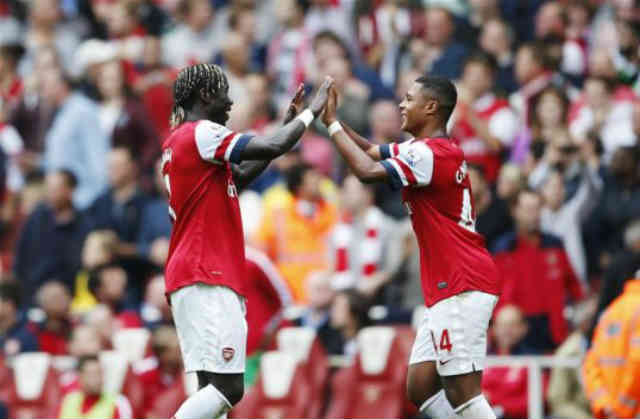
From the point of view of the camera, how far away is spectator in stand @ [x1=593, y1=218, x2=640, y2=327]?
12406 millimetres

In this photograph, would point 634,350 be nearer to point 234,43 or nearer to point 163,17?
point 234,43

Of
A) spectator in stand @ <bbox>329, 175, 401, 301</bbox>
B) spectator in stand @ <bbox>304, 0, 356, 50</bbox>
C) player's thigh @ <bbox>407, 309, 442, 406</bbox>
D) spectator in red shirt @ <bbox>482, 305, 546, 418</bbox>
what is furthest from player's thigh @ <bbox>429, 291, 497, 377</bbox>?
spectator in stand @ <bbox>304, 0, 356, 50</bbox>

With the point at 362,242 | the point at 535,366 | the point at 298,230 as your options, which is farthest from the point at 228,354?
the point at 298,230

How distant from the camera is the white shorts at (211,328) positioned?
930 cm

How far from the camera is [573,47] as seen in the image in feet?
53.9

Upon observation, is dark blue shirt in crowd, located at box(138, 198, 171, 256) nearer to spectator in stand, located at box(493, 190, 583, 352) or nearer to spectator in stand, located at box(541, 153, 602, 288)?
spectator in stand, located at box(493, 190, 583, 352)

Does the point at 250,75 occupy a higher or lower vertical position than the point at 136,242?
higher

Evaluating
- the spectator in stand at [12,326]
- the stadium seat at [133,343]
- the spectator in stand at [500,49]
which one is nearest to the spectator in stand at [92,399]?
the stadium seat at [133,343]

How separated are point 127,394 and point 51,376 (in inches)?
30.6

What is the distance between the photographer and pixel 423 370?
991 centimetres

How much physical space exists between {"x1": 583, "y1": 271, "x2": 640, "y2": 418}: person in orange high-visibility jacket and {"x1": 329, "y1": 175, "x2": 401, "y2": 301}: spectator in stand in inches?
137

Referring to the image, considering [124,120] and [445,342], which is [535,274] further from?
[124,120]

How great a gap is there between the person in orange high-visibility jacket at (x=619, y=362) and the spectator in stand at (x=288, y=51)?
6961mm

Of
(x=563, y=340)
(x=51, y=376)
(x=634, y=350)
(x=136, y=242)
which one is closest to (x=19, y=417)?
(x=51, y=376)
